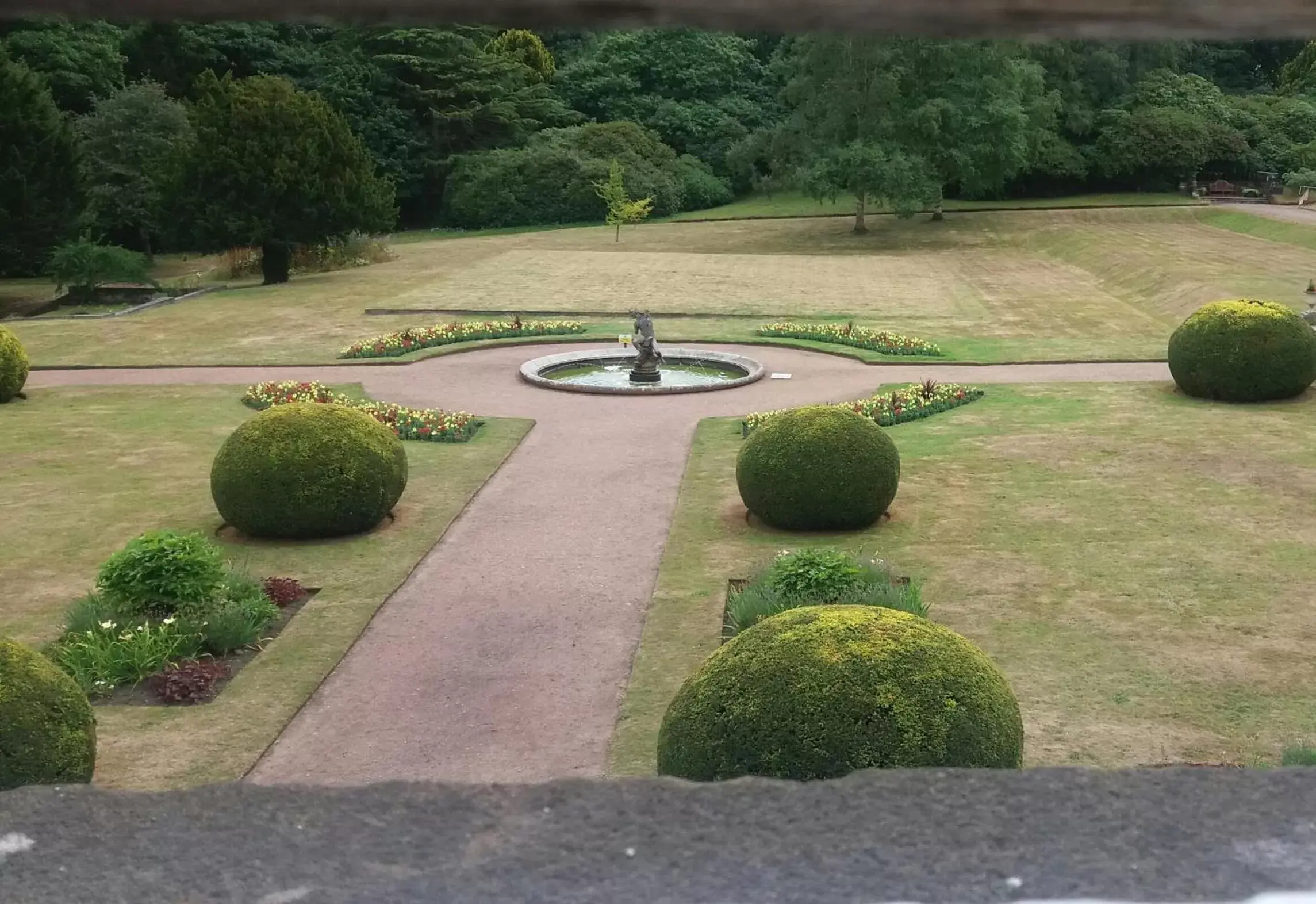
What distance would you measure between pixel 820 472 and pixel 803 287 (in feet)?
80.2

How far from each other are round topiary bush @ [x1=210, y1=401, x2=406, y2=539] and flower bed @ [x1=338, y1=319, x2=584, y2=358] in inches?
441

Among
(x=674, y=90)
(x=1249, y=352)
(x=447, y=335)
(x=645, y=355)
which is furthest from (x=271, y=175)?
(x=674, y=90)

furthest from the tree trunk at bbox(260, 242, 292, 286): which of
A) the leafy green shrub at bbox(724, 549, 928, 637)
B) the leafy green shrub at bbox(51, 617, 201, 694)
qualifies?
the leafy green shrub at bbox(724, 549, 928, 637)

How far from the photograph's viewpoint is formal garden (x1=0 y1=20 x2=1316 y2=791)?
7770 mm

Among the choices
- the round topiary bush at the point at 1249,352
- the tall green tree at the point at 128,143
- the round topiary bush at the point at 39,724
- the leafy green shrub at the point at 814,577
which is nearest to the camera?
the round topiary bush at the point at 39,724

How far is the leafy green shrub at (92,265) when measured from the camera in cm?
3425

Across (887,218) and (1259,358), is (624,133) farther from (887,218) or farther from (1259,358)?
(1259,358)

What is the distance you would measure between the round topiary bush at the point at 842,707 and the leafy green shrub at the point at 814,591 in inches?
128

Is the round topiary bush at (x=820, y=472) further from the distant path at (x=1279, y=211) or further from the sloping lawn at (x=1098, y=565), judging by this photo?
the distant path at (x=1279, y=211)

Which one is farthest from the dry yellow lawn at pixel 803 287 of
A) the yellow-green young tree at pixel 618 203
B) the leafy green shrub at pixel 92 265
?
the leafy green shrub at pixel 92 265

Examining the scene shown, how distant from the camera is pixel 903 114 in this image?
47469 millimetres

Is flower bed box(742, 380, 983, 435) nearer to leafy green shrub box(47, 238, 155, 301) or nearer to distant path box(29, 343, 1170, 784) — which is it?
distant path box(29, 343, 1170, 784)

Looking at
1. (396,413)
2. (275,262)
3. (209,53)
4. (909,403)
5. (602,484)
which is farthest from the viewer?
(209,53)

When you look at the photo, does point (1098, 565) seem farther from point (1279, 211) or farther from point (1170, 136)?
point (1170, 136)
